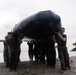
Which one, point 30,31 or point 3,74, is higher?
point 30,31

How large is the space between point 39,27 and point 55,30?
2.91 ft

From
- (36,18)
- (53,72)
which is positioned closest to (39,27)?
(36,18)

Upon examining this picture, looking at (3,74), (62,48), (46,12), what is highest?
(46,12)

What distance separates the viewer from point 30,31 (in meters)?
13.2

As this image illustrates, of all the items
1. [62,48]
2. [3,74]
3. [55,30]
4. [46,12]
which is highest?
[46,12]

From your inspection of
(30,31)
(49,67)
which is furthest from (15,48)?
(49,67)

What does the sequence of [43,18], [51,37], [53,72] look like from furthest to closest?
[51,37], [53,72], [43,18]

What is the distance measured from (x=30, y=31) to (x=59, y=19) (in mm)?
1709

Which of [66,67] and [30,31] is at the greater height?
[30,31]

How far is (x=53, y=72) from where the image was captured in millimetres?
12977

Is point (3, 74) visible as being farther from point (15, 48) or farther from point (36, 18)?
point (36, 18)

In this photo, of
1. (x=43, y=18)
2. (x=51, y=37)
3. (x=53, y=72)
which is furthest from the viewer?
(x=51, y=37)

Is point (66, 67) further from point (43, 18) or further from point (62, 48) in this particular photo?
point (43, 18)

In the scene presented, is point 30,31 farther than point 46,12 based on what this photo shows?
Yes
